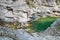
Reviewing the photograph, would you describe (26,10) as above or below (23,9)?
below

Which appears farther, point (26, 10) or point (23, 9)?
point (26, 10)

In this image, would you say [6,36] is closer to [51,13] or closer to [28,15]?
[28,15]

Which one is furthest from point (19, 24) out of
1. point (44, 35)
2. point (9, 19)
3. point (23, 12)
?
point (44, 35)

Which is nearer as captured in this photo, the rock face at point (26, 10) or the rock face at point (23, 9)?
the rock face at point (26, 10)

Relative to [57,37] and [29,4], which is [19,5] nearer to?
[29,4]

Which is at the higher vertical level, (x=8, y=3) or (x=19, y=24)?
(x=8, y=3)

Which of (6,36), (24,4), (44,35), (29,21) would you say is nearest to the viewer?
(6,36)

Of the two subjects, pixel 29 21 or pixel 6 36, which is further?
pixel 29 21

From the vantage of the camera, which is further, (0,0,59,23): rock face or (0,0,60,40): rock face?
(0,0,59,23): rock face

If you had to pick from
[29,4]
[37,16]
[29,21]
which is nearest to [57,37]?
[29,21]

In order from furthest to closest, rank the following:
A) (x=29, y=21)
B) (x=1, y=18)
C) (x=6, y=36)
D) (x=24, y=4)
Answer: (x=24, y=4) → (x=29, y=21) → (x=1, y=18) → (x=6, y=36)
